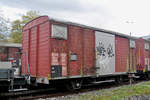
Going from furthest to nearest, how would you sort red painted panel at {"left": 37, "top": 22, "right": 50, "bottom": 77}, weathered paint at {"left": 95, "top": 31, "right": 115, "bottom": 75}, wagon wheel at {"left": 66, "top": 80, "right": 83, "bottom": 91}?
weathered paint at {"left": 95, "top": 31, "right": 115, "bottom": 75}
wagon wheel at {"left": 66, "top": 80, "right": 83, "bottom": 91}
red painted panel at {"left": 37, "top": 22, "right": 50, "bottom": 77}

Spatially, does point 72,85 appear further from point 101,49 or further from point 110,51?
point 110,51

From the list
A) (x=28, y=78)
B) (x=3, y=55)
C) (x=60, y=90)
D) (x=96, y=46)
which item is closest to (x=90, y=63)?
(x=96, y=46)

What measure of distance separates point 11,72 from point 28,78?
1.08 m

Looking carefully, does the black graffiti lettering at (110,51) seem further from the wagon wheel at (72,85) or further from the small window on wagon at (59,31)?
the small window on wagon at (59,31)

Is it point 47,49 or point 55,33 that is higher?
point 55,33

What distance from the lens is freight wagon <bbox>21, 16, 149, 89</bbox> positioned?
711 centimetres

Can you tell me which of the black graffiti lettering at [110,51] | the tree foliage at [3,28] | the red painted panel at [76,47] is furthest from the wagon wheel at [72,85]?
the tree foliage at [3,28]

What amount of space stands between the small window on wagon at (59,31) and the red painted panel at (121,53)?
14.6 feet

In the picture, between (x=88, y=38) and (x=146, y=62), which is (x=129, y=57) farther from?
(x=88, y=38)

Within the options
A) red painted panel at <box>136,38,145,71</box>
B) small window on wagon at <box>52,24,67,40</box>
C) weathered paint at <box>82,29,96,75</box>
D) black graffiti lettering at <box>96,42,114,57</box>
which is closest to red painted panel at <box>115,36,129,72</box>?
black graffiti lettering at <box>96,42,114,57</box>

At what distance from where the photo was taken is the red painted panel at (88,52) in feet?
27.6

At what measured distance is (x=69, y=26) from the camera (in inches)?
308

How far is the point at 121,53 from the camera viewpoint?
1088 cm

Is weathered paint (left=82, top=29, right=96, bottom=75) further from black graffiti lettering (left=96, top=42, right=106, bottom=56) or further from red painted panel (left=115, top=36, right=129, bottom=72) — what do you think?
red painted panel (left=115, top=36, right=129, bottom=72)
